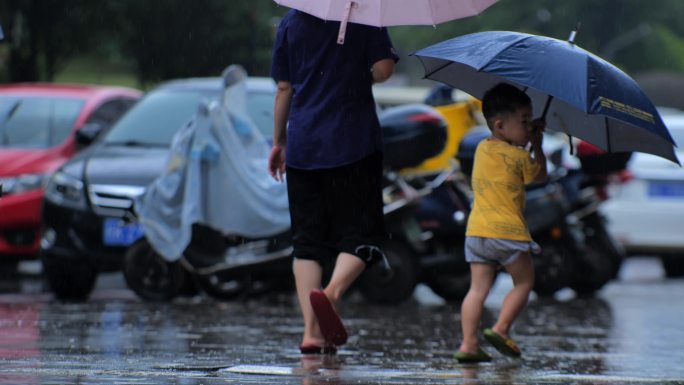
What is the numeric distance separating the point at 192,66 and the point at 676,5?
65.9 m

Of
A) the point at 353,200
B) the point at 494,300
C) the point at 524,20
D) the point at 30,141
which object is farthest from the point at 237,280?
the point at 524,20

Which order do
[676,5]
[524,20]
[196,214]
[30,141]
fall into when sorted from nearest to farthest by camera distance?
[196,214], [30,141], [524,20], [676,5]

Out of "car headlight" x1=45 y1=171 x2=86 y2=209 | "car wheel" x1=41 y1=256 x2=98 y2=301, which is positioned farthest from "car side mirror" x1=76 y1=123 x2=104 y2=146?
"car wheel" x1=41 y1=256 x2=98 y2=301

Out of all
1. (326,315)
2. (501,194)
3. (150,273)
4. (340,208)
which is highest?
(501,194)

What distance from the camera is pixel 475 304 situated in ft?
25.2

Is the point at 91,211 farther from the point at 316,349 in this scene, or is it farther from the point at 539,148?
the point at 539,148

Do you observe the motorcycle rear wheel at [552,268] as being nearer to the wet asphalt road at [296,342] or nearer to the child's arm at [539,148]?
the wet asphalt road at [296,342]

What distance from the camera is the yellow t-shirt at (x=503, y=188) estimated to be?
7.64 metres

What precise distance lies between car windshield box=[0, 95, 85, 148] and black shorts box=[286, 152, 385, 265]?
7.12m

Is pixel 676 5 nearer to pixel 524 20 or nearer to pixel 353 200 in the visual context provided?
pixel 524 20

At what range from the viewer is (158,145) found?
12719 millimetres

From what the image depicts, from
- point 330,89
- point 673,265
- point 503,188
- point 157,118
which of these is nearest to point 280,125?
point 330,89

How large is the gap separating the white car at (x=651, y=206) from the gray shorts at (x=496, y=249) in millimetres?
8723

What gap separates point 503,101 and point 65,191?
5.19 meters
